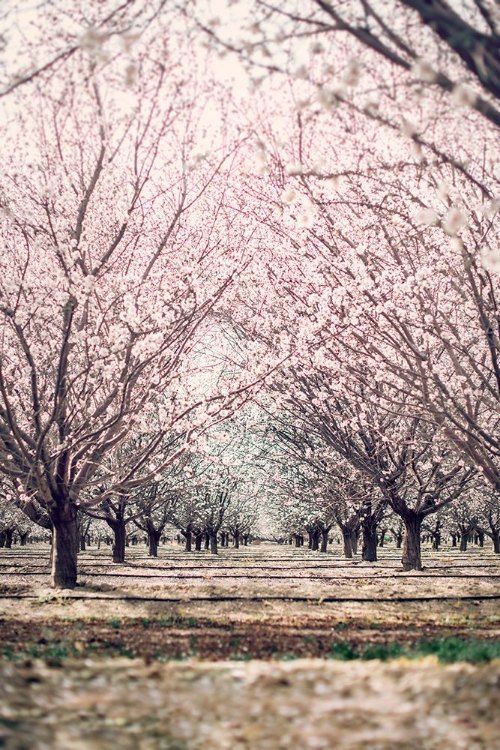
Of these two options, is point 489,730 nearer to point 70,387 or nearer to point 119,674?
point 119,674

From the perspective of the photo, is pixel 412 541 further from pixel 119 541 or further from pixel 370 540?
pixel 119 541

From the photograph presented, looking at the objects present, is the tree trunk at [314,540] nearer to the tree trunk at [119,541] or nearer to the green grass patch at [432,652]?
the tree trunk at [119,541]

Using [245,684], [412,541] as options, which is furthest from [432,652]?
[412,541]

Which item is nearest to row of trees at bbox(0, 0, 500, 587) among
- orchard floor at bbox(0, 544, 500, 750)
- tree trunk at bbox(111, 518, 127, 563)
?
orchard floor at bbox(0, 544, 500, 750)

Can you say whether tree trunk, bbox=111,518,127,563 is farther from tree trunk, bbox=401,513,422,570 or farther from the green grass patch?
the green grass patch

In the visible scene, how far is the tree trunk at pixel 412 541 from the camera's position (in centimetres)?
2178

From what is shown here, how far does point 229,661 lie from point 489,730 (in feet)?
8.57

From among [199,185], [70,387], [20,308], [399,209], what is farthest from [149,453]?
[399,209]

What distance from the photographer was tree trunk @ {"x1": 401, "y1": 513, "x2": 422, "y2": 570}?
71.5 ft

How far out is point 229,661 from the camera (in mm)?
6250

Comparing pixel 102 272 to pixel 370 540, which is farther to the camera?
pixel 370 540

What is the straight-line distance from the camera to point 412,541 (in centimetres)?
2181

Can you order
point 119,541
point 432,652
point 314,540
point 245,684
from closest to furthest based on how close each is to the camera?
point 245,684 < point 432,652 < point 119,541 < point 314,540

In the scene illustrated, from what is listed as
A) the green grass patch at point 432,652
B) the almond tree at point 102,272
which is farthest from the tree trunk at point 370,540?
the green grass patch at point 432,652
